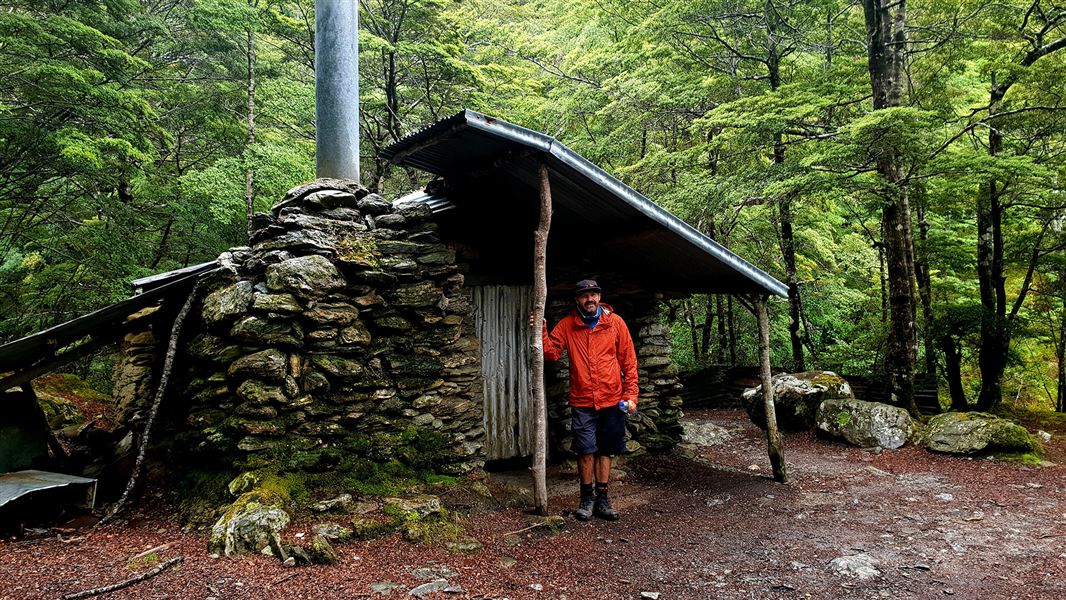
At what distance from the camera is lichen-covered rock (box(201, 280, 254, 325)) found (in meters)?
4.50

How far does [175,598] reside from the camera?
9.49 ft

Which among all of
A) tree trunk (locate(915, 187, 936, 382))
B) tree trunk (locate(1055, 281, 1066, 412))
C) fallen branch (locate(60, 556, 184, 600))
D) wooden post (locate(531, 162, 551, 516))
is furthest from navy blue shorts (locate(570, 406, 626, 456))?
tree trunk (locate(1055, 281, 1066, 412))

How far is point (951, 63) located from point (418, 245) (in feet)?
28.7

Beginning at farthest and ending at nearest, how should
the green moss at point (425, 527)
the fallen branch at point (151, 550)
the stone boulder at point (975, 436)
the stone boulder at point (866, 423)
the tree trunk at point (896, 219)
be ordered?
the tree trunk at point (896, 219), the stone boulder at point (866, 423), the stone boulder at point (975, 436), the green moss at point (425, 527), the fallen branch at point (151, 550)

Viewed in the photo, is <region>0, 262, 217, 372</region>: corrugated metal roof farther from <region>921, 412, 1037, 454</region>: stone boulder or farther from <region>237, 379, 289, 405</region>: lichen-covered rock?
<region>921, 412, 1037, 454</region>: stone boulder

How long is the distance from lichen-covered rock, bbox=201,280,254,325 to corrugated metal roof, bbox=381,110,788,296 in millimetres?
1702

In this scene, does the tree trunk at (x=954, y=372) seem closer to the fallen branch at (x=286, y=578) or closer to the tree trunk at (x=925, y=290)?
the tree trunk at (x=925, y=290)

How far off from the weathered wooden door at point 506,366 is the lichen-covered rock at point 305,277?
5.88 feet

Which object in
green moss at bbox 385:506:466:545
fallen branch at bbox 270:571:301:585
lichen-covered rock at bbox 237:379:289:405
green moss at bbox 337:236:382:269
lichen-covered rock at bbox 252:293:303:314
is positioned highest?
green moss at bbox 337:236:382:269

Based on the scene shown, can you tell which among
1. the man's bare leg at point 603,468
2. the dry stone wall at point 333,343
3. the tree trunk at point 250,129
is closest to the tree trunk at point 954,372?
the man's bare leg at point 603,468

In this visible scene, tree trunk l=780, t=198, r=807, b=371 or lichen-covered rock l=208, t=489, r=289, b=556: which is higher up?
tree trunk l=780, t=198, r=807, b=371

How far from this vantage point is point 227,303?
180 inches

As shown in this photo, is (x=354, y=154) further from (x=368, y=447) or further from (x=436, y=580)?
(x=436, y=580)

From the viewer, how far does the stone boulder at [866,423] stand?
7645 mm
